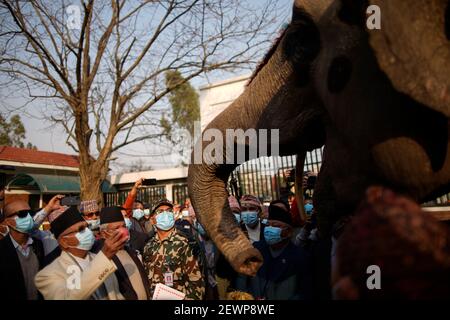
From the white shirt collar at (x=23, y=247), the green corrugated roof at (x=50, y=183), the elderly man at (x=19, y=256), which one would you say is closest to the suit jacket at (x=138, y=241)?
the elderly man at (x=19, y=256)

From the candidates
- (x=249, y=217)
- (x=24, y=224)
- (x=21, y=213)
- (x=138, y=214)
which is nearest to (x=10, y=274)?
(x=24, y=224)

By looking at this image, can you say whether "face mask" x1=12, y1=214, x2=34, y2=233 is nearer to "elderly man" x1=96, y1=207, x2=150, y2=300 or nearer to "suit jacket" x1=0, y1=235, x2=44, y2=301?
"suit jacket" x1=0, y1=235, x2=44, y2=301

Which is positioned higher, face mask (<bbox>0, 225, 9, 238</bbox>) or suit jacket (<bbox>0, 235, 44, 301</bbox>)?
face mask (<bbox>0, 225, 9, 238</bbox>)

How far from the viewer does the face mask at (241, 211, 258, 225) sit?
441 cm

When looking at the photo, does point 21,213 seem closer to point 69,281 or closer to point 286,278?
point 69,281

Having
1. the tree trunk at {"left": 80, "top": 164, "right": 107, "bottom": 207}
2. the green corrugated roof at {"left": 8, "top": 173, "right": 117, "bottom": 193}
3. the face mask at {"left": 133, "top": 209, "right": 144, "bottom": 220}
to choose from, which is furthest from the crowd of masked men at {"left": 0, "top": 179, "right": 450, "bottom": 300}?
the green corrugated roof at {"left": 8, "top": 173, "right": 117, "bottom": 193}

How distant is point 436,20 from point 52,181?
62.2ft

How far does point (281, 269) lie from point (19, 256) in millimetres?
2448

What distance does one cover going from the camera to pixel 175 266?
3537mm

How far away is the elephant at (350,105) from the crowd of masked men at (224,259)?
445 mm

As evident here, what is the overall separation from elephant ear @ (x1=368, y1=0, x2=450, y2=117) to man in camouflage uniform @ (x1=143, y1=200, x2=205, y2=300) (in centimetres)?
300

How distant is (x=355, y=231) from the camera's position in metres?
0.70

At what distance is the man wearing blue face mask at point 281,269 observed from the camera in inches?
112
